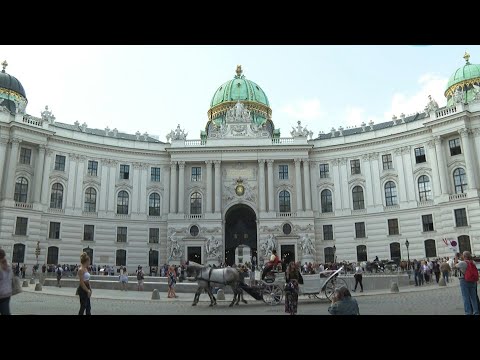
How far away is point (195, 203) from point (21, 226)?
21.7 meters

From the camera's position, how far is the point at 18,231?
152 feet

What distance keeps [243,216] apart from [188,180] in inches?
378

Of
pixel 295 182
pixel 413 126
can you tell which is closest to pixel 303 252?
pixel 295 182

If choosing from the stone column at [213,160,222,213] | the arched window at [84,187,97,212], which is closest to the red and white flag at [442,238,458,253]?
the stone column at [213,160,222,213]

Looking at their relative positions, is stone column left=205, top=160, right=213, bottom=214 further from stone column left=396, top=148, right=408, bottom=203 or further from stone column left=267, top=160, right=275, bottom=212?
stone column left=396, top=148, right=408, bottom=203

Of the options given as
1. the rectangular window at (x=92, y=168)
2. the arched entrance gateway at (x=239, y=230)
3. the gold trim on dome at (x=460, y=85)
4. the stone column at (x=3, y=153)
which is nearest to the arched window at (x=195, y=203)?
the arched entrance gateway at (x=239, y=230)

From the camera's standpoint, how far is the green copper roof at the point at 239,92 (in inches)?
2726

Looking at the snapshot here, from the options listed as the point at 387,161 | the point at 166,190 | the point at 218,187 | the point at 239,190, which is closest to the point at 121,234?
the point at 166,190

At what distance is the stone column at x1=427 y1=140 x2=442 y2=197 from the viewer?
49375 millimetres

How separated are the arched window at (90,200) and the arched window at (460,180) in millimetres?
45966

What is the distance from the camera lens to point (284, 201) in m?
56.8

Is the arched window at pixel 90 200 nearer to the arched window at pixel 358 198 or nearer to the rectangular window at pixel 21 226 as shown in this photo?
the rectangular window at pixel 21 226
